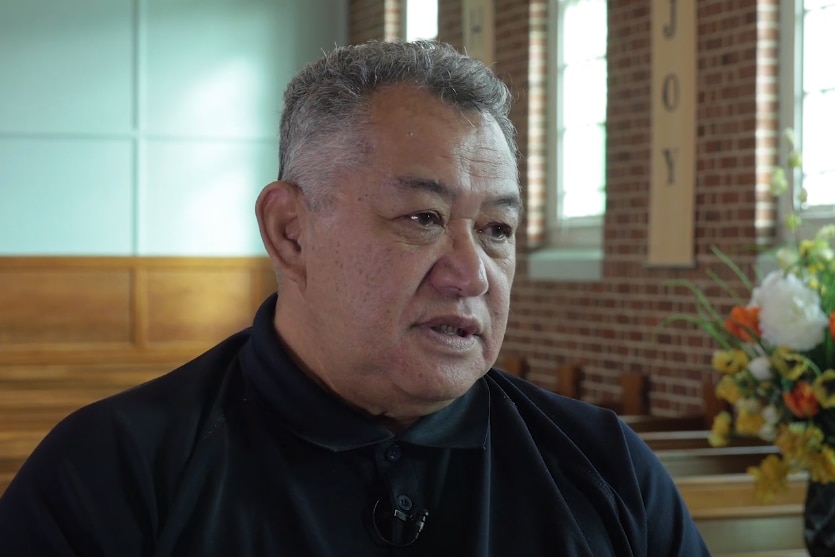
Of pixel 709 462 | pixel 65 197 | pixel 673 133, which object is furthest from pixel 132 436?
pixel 65 197

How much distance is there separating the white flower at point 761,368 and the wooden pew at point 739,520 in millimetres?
436

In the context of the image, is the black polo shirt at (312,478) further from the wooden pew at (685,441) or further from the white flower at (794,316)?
the wooden pew at (685,441)

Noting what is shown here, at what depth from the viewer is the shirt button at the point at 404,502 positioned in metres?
1.35

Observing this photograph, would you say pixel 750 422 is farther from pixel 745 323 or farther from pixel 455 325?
pixel 455 325

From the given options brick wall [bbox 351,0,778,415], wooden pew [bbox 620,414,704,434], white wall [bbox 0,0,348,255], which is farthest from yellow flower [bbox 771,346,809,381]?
white wall [bbox 0,0,348,255]

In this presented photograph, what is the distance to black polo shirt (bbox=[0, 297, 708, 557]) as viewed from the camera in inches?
50.2

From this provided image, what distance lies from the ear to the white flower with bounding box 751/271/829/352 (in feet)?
4.45

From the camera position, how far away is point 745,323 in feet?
8.66

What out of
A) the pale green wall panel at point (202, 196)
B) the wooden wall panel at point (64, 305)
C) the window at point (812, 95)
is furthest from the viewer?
the pale green wall panel at point (202, 196)

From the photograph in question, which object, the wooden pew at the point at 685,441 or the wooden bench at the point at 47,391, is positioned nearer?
the wooden pew at the point at 685,441

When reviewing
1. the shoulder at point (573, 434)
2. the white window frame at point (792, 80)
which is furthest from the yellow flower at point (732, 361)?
the white window frame at point (792, 80)

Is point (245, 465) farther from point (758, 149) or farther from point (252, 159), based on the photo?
point (252, 159)

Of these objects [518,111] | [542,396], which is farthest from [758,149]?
[542,396]

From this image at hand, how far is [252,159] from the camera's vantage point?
994 centimetres
